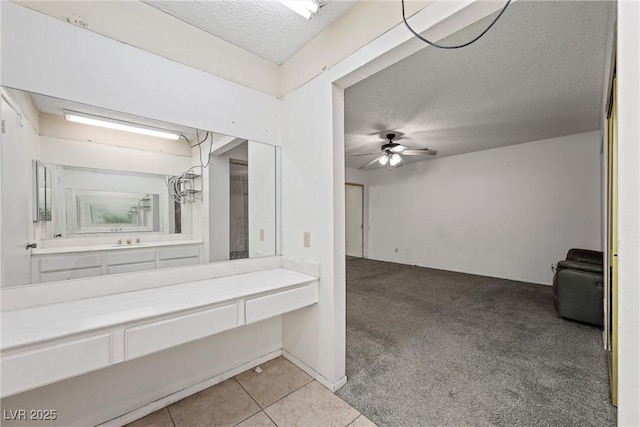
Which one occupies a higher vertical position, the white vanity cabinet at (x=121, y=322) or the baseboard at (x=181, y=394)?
the white vanity cabinet at (x=121, y=322)

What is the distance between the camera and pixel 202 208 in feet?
6.49

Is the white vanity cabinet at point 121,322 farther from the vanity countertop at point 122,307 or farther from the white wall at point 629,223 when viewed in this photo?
the white wall at point 629,223

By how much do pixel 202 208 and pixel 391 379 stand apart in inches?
75.1

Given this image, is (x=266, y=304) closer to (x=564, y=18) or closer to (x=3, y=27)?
(x=3, y=27)

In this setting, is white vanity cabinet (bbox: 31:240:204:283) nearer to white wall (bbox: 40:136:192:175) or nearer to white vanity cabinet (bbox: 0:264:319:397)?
white vanity cabinet (bbox: 0:264:319:397)

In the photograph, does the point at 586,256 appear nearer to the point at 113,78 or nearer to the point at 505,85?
the point at 505,85

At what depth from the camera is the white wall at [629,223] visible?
0.56 meters

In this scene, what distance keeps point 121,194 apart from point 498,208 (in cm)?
551

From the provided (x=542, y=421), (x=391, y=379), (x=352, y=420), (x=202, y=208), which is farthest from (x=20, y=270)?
(x=542, y=421)

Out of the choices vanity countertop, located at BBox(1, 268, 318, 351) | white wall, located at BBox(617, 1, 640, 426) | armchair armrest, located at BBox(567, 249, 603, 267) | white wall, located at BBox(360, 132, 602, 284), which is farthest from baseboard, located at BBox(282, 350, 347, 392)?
white wall, located at BBox(360, 132, 602, 284)

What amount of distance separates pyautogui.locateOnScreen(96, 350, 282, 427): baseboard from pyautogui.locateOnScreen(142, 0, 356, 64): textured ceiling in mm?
2471

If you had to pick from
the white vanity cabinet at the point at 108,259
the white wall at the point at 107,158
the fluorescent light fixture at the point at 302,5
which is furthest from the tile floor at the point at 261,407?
the fluorescent light fixture at the point at 302,5

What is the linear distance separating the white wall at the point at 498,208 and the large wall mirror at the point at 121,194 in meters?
4.41

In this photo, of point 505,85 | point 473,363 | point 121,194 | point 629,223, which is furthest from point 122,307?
point 505,85
